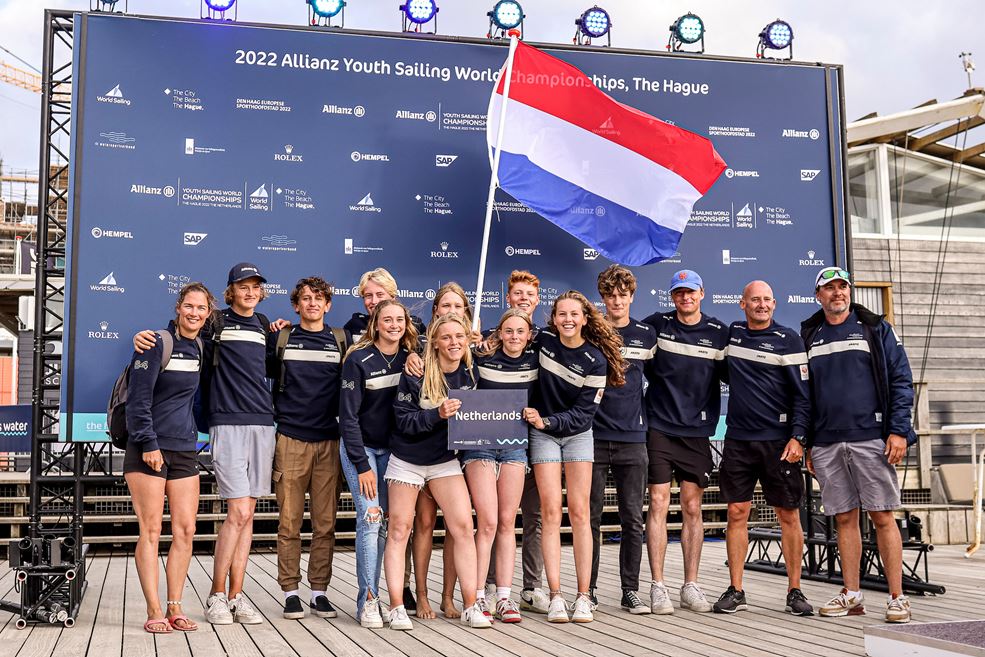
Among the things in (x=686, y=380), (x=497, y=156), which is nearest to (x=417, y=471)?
(x=686, y=380)

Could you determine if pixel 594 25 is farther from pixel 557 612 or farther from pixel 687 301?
pixel 557 612

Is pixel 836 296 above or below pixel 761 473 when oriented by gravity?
above

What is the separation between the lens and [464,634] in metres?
4.86

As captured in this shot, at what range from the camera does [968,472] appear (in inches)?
429

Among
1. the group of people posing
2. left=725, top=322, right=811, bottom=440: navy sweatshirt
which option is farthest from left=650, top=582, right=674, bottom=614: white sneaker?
left=725, top=322, right=811, bottom=440: navy sweatshirt

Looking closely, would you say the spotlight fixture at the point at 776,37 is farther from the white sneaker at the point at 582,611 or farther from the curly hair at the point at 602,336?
the white sneaker at the point at 582,611

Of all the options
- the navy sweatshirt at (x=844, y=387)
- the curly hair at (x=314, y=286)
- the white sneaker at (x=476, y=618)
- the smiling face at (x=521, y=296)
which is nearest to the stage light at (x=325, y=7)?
the curly hair at (x=314, y=286)

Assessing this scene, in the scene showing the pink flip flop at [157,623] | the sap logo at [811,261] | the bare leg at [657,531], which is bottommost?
the pink flip flop at [157,623]

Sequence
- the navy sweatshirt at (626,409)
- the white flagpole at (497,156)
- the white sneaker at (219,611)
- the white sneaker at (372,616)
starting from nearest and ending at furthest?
1. the white sneaker at (372,616)
2. the white sneaker at (219,611)
3. the navy sweatshirt at (626,409)
4. the white flagpole at (497,156)

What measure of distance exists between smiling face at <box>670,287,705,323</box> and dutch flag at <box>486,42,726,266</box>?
4.73 feet

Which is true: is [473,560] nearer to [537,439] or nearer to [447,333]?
[537,439]

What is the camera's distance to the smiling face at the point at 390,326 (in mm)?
5242

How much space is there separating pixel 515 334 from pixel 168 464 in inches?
75.8

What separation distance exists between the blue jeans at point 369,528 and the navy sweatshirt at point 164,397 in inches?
32.7
